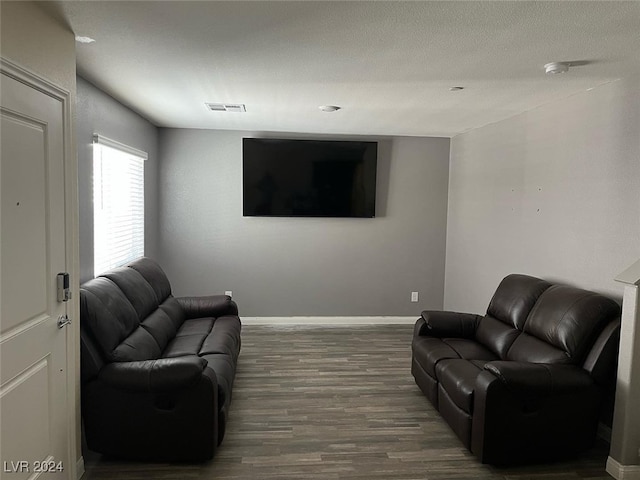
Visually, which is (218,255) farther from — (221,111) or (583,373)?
(583,373)

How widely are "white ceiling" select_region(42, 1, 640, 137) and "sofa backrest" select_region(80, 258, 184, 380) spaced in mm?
1470

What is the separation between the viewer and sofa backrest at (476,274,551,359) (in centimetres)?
360

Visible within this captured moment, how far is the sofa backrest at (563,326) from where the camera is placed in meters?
2.96

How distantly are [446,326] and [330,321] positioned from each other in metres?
2.32

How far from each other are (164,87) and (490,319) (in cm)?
325

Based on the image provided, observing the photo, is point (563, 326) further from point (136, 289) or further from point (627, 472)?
point (136, 289)

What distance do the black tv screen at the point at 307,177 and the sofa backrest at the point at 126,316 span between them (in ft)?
6.26

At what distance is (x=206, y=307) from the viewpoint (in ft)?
15.3

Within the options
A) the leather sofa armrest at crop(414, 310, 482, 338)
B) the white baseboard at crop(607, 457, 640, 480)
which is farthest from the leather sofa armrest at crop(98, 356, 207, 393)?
the white baseboard at crop(607, 457, 640, 480)

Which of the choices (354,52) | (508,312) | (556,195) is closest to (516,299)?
(508,312)

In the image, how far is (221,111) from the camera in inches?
181

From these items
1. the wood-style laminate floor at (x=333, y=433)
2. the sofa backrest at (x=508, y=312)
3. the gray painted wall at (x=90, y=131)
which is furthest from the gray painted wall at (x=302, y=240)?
the sofa backrest at (x=508, y=312)

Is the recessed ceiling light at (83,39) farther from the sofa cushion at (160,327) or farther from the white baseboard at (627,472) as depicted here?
the white baseboard at (627,472)

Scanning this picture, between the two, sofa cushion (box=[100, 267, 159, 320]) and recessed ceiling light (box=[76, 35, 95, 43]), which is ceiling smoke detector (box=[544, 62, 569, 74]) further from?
sofa cushion (box=[100, 267, 159, 320])
